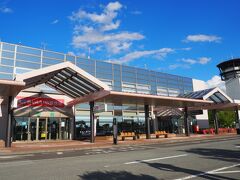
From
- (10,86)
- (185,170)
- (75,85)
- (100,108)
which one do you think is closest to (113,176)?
(185,170)

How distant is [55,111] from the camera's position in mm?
29234

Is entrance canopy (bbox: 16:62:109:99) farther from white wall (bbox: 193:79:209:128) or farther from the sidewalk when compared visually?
white wall (bbox: 193:79:209:128)

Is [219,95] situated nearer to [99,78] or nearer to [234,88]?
[99,78]

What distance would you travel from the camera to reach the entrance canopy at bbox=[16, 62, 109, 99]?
2035 centimetres

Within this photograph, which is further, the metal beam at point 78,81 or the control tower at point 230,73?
the control tower at point 230,73

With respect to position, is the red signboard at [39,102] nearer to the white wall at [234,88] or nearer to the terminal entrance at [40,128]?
the terminal entrance at [40,128]

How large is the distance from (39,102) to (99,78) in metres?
11.3

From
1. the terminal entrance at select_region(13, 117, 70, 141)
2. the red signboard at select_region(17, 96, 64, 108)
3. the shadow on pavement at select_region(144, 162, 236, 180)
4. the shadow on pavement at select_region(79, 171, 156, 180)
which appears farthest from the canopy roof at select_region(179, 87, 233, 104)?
the shadow on pavement at select_region(79, 171, 156, 180)

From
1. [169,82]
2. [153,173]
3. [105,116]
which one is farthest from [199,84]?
[153,173]

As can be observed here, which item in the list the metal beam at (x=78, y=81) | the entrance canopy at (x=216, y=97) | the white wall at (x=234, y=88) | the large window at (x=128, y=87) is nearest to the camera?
the metal beam at (x=78, y=81)

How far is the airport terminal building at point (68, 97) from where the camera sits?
23562 millimetres

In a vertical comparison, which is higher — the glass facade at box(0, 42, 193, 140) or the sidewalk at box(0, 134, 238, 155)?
the glass facade at box(0, 42, 193, 140)

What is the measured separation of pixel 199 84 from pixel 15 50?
38351 mm

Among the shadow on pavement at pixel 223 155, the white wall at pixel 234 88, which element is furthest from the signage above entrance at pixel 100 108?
the white wall at pixel 234 88
